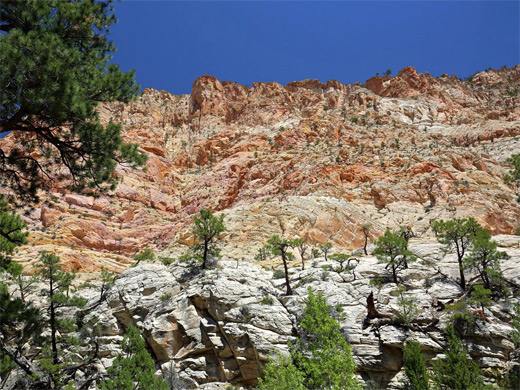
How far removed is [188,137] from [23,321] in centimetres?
6939

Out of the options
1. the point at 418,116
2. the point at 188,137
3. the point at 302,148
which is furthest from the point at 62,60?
the point at 418,116

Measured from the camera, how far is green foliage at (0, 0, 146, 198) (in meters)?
7.68

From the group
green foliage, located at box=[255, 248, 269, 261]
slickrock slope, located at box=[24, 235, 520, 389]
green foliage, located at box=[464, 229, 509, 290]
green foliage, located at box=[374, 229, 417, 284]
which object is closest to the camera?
slickrock slope, located at box=[24, 235, 520, 389]

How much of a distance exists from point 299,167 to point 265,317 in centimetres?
3015

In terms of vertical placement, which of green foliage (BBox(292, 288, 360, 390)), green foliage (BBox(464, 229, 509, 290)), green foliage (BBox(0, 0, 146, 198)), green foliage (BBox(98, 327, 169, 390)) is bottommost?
green foliage (BBox(98, 327, 169, 390))

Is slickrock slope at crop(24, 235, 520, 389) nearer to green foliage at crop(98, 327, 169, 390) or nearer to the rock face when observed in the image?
the rock face

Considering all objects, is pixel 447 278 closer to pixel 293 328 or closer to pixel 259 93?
pixel 293 328

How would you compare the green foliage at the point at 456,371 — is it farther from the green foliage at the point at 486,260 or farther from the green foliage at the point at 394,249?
the green foliage at the point at 394,249

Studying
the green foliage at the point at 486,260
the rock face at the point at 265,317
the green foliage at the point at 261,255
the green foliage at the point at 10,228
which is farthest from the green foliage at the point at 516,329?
the green foliage at the point at 10,228

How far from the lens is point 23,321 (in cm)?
1075

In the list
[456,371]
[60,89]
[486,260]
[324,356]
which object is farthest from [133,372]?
[486,260]

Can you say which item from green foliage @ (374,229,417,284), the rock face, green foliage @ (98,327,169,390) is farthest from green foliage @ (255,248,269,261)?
green foliage @ (98,327,169,390)

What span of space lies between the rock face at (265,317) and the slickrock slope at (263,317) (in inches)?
2.2

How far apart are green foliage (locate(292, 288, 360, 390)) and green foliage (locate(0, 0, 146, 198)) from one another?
37.4 feet
